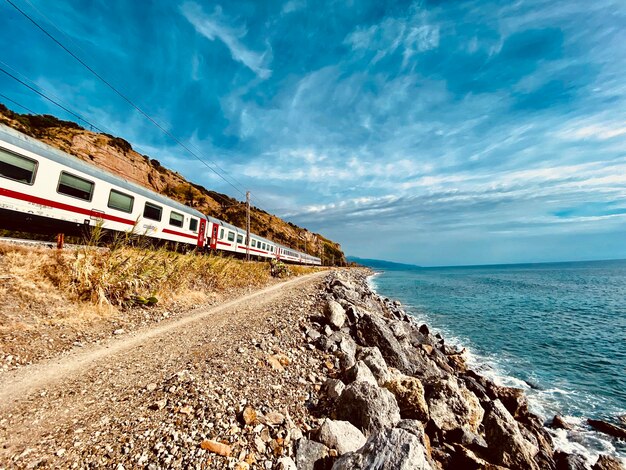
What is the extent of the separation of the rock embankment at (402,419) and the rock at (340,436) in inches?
0.5

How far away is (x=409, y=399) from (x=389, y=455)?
2.90 meters

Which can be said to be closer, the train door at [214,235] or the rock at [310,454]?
the rock at [310,454]

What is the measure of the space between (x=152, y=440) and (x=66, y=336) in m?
4.37

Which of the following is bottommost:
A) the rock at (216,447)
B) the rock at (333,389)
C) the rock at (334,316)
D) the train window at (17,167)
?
the rock at (333,389)

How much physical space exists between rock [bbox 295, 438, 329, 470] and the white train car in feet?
26.0

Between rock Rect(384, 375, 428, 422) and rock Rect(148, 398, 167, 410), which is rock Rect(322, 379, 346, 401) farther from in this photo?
rock Rect(148, 398, 167, 410)

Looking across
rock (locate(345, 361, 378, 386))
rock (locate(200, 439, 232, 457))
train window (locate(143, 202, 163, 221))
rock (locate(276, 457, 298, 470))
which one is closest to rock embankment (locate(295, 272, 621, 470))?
rock (locate(345, 361, 378, 386))

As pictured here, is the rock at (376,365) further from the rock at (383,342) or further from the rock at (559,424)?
the rock at (559,424)

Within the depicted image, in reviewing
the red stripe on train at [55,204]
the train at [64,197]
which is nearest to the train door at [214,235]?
the train at [64,197]

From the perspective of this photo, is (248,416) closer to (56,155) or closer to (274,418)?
(274,418)

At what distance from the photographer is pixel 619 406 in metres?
10.1

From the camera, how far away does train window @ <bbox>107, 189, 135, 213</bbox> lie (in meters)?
12.7

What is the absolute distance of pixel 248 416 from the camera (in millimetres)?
3729

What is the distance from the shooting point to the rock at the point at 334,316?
914cm
